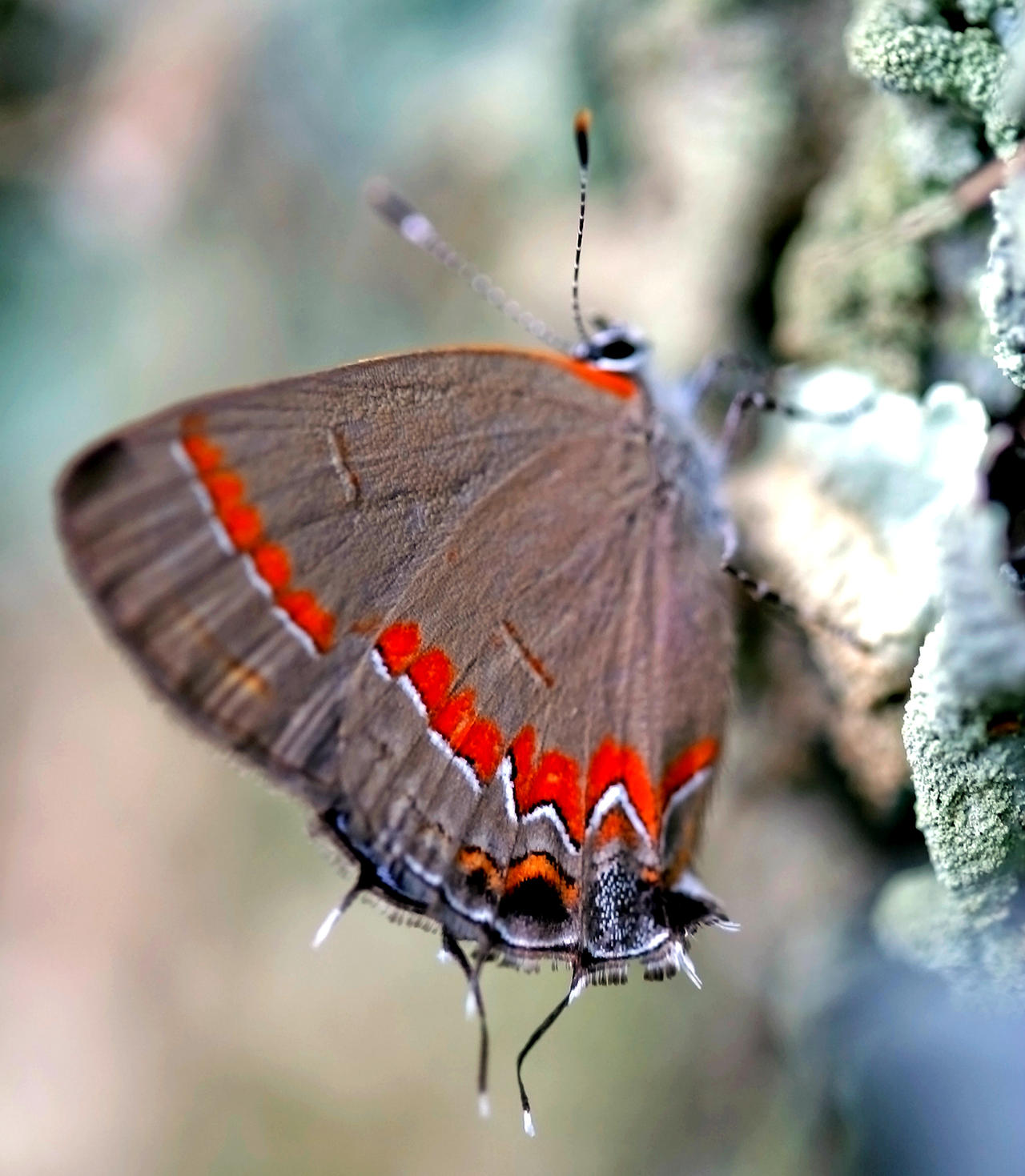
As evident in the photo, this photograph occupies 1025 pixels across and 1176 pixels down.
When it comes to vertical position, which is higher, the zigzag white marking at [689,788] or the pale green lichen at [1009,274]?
the pale green lichen at [1009,274]

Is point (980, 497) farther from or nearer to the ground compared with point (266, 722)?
farther from the ground

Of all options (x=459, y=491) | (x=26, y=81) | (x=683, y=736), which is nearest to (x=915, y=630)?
(x=683, y=736)

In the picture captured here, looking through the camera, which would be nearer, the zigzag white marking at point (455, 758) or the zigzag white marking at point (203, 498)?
the zigzag white marking at point (203, 498)

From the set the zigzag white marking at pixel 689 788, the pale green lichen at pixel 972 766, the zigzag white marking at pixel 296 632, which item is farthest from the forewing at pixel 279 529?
the pale green lichen at pixel 972 766

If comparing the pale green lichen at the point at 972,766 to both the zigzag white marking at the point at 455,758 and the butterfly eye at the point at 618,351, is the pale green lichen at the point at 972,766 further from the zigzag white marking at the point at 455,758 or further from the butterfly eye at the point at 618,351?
the butterfly eye at the point at 618,351

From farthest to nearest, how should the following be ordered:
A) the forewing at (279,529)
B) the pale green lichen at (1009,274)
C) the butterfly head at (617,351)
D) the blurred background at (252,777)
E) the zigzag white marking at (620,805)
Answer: the blurred background at (252,777)
the butterfly head at (617,351)
the zigzag white marking at (620,805)
the forewing at (279,529)
the pale green lichen at (1009,274)

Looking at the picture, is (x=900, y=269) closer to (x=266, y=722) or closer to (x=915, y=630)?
(x=915, y=630)

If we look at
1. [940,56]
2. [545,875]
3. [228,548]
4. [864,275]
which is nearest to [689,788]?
[545,875]

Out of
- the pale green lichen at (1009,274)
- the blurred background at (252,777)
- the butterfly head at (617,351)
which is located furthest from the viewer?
the blurred background at (252,777)
